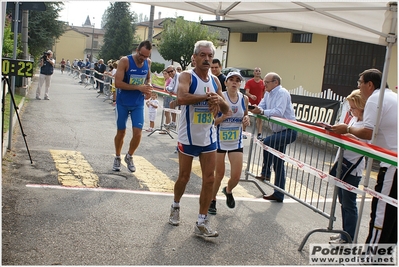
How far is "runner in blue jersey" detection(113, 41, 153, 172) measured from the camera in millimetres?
7680

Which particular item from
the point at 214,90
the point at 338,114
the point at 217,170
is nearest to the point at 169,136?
the point at 338,114

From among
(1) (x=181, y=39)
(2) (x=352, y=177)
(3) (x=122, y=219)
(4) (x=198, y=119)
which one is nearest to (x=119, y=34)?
(1) (x=181, y=39)

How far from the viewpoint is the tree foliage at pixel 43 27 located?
105 ft

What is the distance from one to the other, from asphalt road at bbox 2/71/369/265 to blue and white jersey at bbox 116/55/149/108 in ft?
3.70

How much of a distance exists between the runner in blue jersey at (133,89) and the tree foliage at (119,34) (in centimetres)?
7503

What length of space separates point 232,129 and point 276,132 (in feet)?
3.34

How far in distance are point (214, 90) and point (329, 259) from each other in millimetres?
2132

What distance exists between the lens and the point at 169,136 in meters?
13.0

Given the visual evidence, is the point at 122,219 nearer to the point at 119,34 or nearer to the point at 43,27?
the point at 43,27

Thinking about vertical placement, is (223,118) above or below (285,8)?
below

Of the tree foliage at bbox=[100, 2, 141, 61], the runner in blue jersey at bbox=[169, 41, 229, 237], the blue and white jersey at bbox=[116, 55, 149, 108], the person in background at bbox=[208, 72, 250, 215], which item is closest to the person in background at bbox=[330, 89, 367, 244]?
the runner in blue jersey at bbox=[169, 41, 229, 237]

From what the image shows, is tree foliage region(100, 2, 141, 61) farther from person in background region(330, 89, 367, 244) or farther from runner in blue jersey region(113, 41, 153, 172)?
person in background region(330, 89, 367, 244)

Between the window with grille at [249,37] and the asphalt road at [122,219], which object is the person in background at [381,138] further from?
the window with grille at [249,37]

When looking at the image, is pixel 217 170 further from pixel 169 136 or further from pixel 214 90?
pixel 169 136
